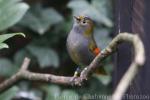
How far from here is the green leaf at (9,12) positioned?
7.89ft

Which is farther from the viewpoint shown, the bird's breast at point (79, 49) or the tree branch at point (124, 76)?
the bird's breast at point (79, 49)

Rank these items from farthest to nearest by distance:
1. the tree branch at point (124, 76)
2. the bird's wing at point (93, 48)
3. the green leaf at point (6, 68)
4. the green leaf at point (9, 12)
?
the green leaf at point (6, 68), the green leaf at point (9, 12), the bird's wing at point (93, 48), the tree branch at point (124, 76)

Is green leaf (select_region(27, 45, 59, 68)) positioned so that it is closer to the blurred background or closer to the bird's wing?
the blurred background

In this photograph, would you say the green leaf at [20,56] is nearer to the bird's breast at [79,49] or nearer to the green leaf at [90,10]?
the green leaf at [90,10]

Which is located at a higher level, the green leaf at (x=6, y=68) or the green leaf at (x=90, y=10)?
the green leaf at (x=90, y=10)

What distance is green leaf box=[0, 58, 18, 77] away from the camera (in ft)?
10.2

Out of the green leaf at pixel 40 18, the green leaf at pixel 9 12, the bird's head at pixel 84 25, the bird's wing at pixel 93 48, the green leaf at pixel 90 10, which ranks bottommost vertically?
the green leaf at pixel 40 18

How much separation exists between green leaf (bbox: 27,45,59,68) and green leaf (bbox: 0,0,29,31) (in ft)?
2.16

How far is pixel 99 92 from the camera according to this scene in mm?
3266

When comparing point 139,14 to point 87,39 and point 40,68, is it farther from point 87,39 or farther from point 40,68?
point 40,68

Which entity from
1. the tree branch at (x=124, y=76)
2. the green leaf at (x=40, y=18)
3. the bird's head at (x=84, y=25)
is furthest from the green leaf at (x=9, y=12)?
the green leaf at (x=40, y=18)

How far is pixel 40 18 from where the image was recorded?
127 inches

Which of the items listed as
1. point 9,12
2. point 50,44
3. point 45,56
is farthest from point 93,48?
point 50,44

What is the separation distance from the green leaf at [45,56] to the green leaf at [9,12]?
659 mm
